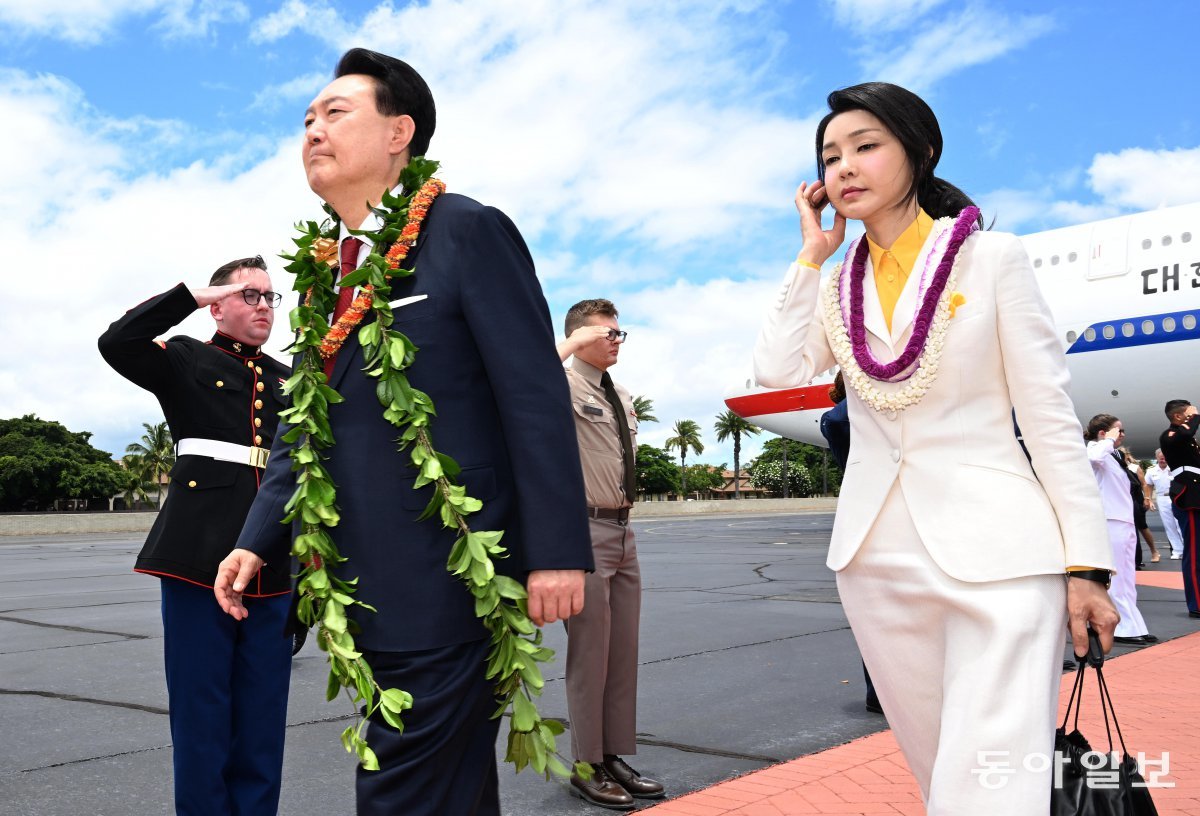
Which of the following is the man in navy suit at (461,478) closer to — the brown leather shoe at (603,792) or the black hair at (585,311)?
the brown leather shoe at (603,792)

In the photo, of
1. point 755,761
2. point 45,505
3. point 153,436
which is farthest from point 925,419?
point 153,436

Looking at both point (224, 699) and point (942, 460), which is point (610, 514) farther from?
point (942, 460)

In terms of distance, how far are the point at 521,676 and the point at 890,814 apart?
93.0 inches

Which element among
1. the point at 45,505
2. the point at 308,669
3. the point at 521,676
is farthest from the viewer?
the point at 45,505

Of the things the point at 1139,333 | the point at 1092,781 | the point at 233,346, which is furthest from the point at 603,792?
the point at 1139,333

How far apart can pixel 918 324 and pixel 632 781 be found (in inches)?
105

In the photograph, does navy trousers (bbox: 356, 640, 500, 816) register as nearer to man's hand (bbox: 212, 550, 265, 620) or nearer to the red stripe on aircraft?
man's hand (bbox: 212, 550, 265, 620)

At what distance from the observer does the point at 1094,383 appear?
748 inches

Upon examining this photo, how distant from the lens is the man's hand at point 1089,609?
82.8 inches

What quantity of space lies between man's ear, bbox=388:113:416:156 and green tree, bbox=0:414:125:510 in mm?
73418

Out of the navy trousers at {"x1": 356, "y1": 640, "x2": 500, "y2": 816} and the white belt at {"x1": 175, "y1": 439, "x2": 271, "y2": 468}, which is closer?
the navy trousers at {"x1": 356, "y1": 640, "x2": 500, "y2": 816}

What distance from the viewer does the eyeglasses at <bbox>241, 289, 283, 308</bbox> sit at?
11.7ft

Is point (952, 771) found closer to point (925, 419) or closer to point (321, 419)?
point (925, 419)

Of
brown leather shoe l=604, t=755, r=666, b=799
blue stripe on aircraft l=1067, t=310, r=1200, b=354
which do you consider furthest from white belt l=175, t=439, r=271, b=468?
blue stripe on aircraft l=1067, t=310, r=1200, b=354
